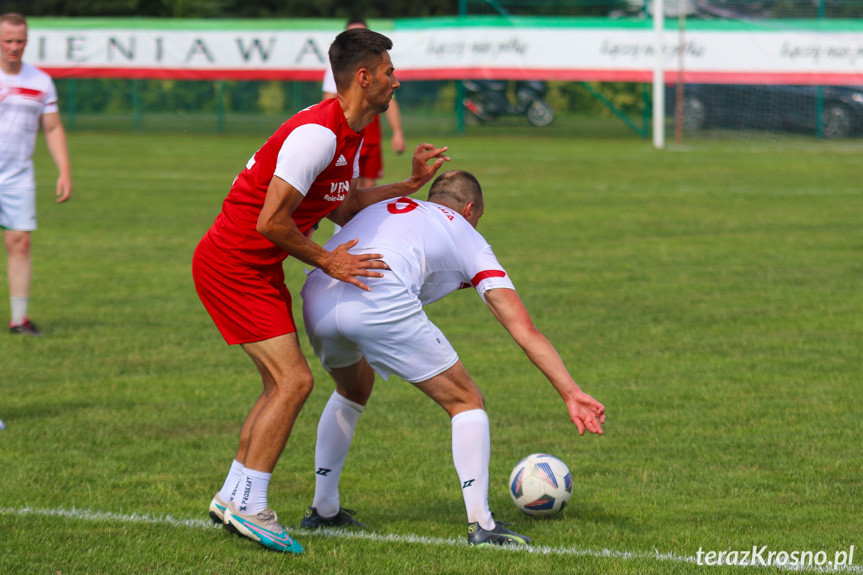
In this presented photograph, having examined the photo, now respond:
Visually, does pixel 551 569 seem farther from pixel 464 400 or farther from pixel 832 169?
pixel 832 169

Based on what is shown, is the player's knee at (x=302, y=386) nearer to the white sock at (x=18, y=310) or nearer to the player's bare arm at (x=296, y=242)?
the player's bare arm at (x=296, y=242)

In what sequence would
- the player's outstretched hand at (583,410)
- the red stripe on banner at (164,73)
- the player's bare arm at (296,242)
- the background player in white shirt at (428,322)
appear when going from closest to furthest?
the player's bare arm at (296,242)
the player's outstretched hand at (583,410)
the background player in white shirt at (428,322)
the red stripe on banner at (164,73)

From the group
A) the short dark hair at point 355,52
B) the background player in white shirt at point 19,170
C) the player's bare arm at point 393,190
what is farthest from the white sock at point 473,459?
the background player in white shirt at point 19,170

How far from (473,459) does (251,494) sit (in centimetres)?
91

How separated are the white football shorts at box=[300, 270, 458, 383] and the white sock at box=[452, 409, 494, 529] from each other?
25 cm

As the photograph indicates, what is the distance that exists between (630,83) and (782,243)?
17.9m

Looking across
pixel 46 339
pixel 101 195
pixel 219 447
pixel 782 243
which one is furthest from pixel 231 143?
pixel 219 447

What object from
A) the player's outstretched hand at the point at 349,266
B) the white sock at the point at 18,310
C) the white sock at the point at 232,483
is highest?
the player's outstretched hand at the point at 349,266

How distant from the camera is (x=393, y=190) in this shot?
5285 millimetres

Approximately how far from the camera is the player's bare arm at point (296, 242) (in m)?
4.24

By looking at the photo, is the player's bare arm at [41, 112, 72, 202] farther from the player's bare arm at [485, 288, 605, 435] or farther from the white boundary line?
the player's bare arm at [485, 288, 605, 435]

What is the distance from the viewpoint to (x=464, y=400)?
4.60 meters

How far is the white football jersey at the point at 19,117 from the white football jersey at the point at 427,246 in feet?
16.9

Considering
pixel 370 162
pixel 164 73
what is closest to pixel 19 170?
pixel 370 162
